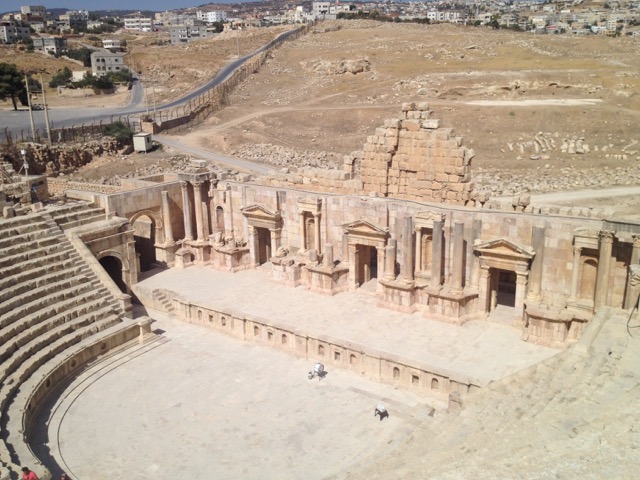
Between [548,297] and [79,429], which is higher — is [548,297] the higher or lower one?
the higher one

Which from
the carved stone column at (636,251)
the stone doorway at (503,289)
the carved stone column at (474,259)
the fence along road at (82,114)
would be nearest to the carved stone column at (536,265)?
the stone doorway at (503,289)

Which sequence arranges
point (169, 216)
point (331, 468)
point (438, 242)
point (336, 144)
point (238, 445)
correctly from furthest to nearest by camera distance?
point (336, 144)
point (169, 216)
point (438, 242)
point (238, 445)
point (331, 468)

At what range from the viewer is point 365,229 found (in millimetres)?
24312

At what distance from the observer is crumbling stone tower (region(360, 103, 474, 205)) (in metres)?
23.5

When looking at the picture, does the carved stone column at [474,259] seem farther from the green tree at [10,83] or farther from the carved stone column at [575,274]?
the green tree at [10,83]

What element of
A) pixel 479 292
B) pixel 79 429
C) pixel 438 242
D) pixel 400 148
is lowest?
pixel 79 429

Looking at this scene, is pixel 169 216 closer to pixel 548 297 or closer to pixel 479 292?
pixel 479 292

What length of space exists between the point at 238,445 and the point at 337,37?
9371 centimetres

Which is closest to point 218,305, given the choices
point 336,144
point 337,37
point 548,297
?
point 548,297

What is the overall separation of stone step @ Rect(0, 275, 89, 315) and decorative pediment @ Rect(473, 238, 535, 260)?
14.5 meters

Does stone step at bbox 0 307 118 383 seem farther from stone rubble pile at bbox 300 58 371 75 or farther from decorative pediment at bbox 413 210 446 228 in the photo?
stone rubble pile at bbox 300 58 371 75

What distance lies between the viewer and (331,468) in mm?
15289

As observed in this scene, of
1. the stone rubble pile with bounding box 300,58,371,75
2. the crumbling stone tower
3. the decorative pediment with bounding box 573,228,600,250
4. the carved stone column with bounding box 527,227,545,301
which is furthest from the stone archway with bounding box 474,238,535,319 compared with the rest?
the stone rubble pile with bounding box 300,58,371,75

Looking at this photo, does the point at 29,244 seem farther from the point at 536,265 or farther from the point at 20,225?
the point at 536,265
